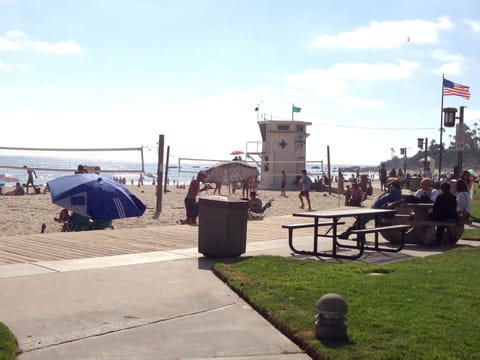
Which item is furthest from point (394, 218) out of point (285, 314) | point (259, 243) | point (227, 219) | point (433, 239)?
point (285, 314)

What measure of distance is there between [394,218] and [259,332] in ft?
21.6

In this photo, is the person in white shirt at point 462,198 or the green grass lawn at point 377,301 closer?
the green grass lawn at point 377,301

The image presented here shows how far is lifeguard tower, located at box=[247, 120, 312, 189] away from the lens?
39.2m

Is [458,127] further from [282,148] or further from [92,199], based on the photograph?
[282,148]

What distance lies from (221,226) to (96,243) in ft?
7.87

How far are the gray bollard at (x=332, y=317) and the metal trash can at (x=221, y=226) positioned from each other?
12.4 feet

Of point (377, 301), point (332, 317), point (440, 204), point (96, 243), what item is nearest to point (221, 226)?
point (96, 243)

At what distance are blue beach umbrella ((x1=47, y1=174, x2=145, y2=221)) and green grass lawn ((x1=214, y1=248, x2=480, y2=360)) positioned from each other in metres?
4.44

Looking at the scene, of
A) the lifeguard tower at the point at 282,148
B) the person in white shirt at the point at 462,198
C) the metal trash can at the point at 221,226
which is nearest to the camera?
the metal trash can at the point at 221,226

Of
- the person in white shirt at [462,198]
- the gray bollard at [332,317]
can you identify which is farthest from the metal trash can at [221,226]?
the person in white shirt at [462,198]

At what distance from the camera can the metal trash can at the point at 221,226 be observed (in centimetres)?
832

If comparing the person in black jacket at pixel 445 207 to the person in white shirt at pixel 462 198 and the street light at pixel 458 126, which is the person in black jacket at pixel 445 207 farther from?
the street light at pixel 458 126

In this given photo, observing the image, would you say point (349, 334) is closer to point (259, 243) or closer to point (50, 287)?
point (50, 287)

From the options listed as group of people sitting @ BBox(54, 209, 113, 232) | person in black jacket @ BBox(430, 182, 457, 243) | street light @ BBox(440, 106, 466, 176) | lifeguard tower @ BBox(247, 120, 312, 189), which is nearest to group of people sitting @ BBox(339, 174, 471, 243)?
person in black jacket @ BBox(430, 182, 457, 243)
